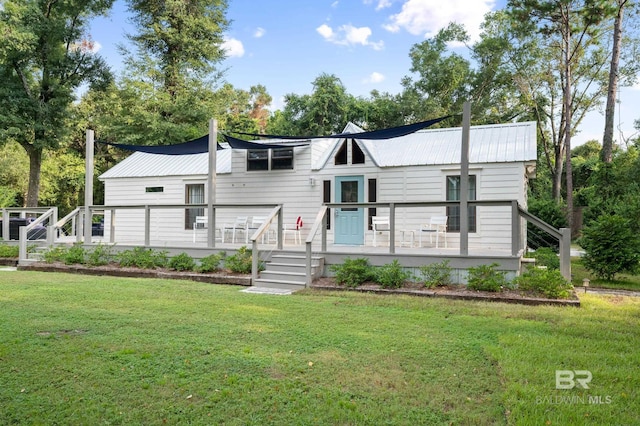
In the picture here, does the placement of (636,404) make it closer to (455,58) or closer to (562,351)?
(562,351)

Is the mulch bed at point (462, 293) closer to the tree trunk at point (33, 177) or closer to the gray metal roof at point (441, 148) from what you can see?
the gray metal roof at point (441, 148)

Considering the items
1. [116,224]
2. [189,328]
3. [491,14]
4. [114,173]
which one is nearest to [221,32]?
[114,173]

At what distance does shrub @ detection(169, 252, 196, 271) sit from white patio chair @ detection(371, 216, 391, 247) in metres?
3.95

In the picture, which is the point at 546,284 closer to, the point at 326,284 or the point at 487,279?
the point at 487,279

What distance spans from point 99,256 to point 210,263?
2883mm

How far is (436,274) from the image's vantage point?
733 cm

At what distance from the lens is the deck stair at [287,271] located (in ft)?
25.9

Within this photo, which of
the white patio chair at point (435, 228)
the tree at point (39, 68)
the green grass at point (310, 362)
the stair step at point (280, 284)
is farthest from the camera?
the tree at point (39, 68)

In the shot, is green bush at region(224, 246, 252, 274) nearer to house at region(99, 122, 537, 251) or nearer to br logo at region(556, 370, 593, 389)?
house at region(99, 122, 537, 251)

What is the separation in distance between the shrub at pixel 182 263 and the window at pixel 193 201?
4032 mm

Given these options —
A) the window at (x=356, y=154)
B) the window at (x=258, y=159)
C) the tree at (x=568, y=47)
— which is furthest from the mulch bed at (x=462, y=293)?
the tree at (x=568, y=47)

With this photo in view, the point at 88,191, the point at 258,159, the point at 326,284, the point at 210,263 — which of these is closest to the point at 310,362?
the point at 326,284

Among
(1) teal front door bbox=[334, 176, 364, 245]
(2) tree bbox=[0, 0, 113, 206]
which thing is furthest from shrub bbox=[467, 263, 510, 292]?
(2) tree bbox=[0, 0, 113, 206]

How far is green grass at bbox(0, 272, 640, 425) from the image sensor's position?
9.13 ft
